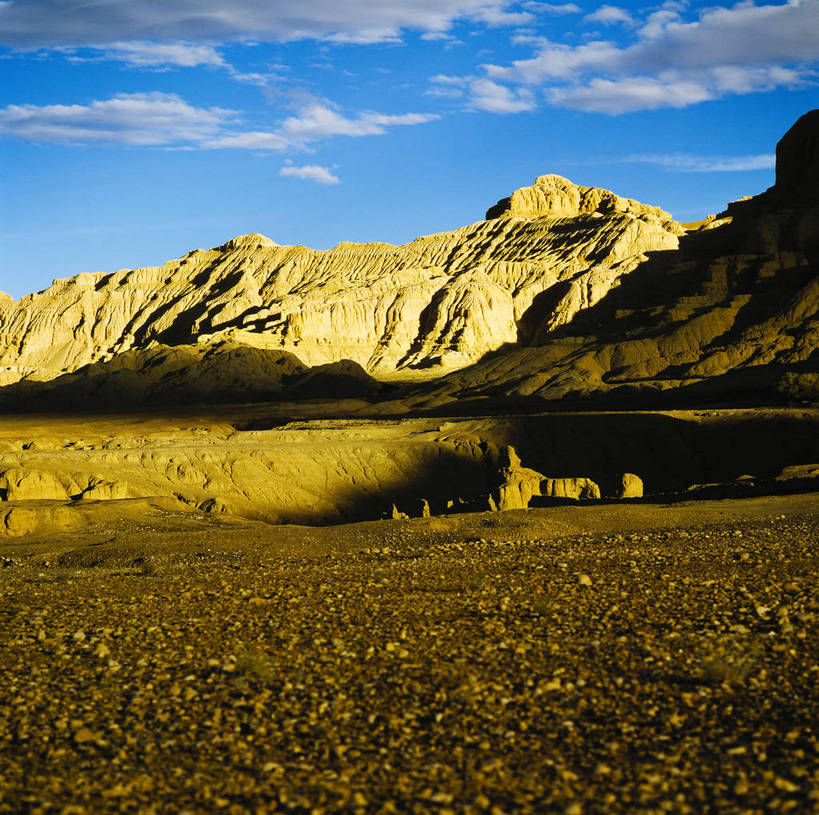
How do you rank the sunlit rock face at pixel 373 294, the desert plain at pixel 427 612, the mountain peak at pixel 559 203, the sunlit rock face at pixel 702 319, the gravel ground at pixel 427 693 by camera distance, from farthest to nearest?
the mountain peak at pixel 559 203 < the sunlit rock face at pixel 373 294 < the sunlit rock face at pixel 702 319 < the desert plain at pixel 427 612 < the gravel ground at pixel 427 693

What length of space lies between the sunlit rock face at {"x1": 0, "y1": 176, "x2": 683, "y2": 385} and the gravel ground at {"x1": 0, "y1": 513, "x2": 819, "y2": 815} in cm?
10421

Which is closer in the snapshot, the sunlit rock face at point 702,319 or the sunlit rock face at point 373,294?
the sunlit rock face at point 702,319

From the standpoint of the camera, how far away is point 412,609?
445 inches

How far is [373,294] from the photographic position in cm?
13288

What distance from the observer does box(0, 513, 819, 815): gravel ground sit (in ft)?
20.2

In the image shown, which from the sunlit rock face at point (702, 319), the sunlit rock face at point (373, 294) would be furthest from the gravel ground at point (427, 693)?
the sunlit rock face at point (373, 294)

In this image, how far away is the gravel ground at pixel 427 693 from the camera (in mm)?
6160

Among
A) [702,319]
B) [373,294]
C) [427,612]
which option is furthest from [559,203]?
[427,612]

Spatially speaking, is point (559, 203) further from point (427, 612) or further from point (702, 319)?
point (427, 612)

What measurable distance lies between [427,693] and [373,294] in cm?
12621

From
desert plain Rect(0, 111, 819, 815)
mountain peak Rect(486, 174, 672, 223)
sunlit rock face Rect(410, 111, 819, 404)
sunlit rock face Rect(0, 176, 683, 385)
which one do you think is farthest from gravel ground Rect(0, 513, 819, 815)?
mountain peak Rect(486, 174, 672, 223)

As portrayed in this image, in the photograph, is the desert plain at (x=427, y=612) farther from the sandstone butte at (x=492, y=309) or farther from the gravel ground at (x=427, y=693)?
the sandstone butte at (x=492, y=309)

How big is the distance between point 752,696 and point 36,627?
8147 millimetres

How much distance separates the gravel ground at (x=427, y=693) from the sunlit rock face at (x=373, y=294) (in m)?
104
